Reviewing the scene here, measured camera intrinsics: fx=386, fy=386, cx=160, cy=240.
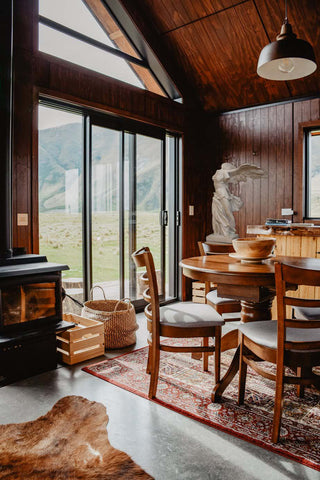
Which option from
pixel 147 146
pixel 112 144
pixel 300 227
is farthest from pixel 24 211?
pixel 300 227

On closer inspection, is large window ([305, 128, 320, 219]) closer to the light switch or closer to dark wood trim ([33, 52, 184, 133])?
dark wood trim ([33, 52, 184, 133])

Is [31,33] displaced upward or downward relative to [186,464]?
upward

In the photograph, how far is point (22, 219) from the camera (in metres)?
3.23

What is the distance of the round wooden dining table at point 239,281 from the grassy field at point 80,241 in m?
1.59

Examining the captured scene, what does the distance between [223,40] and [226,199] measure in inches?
72.4

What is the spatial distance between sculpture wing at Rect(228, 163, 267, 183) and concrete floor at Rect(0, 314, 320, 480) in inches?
128

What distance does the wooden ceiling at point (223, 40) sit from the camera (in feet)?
13.1

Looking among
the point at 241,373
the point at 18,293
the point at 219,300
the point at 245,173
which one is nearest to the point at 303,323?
the point at 241,373

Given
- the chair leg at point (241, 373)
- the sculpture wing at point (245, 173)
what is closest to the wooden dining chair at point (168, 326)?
the chair leg at point (241, 373)

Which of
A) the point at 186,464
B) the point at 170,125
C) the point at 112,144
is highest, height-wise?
the point at 170,125

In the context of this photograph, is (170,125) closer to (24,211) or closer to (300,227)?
(300,227)

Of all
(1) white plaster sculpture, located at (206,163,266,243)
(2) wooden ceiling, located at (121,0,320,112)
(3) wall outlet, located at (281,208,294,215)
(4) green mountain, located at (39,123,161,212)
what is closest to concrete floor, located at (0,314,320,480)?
(4) green mountain, located at (39,123,161,212)

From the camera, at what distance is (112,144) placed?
13.8ft

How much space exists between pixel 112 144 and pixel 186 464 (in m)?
3.25
